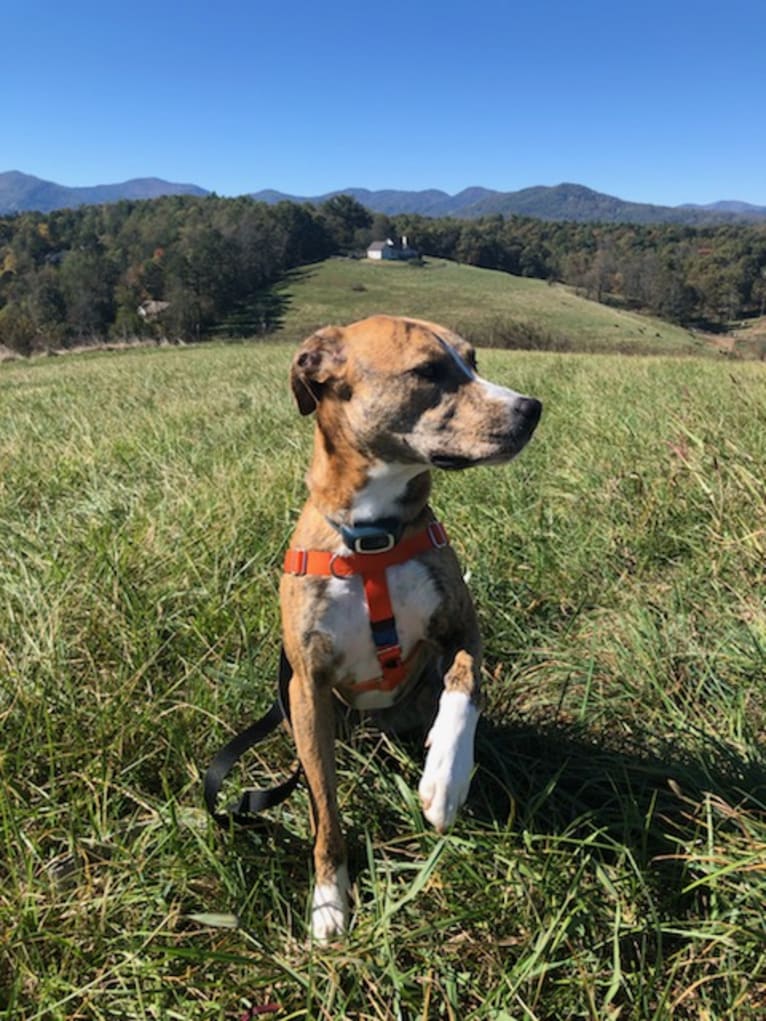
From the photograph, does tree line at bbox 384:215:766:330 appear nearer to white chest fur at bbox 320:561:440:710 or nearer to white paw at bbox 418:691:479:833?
white chest fur at bbox 320:561:440:710

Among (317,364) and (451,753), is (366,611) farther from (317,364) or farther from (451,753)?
(317,364)

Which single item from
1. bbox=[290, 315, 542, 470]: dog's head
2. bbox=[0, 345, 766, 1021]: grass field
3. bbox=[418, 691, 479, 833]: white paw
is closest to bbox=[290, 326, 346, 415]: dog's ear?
bbox=[290, 315, 542, 470]: dog's head

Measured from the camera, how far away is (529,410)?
2223 mm

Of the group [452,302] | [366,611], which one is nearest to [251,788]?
[366,611]

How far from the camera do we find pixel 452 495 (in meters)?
4.51

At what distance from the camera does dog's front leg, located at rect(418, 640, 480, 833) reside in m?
1.80

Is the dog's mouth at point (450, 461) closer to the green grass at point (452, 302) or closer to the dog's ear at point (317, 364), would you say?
the dog's ear at point (317, 364)

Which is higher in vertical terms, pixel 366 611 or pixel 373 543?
pixel 373 543

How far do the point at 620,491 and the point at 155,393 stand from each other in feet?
28.7

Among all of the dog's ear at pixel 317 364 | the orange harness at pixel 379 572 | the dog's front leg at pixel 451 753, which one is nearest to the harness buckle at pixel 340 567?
the orange harness at pixel 379 572

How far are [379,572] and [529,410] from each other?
0.72 m

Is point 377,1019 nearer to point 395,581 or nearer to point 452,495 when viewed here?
point 395,581

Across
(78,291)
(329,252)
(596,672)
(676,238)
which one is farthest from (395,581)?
(676,238)

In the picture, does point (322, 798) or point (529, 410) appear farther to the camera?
point (529, 410)
